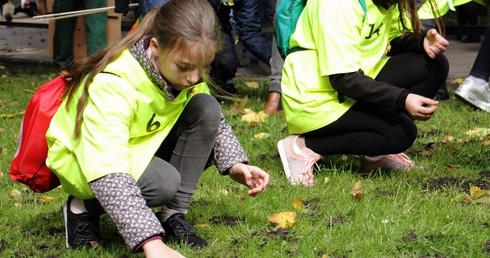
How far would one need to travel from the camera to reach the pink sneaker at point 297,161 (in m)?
4.27

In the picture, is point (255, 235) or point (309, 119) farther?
point (309, 119)

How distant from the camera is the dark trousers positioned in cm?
430

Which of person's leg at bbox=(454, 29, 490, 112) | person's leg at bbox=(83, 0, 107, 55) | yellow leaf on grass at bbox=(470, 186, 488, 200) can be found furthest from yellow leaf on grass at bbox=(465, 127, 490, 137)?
person's leg at bbox=(83, 0, 107, 55)

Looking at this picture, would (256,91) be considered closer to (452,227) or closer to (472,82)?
(472,82)

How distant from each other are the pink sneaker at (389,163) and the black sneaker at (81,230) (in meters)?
1.68

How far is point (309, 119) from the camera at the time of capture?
14.1 feet

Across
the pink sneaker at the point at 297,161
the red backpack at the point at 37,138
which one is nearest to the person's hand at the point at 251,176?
the red backpack at the point at 37,138

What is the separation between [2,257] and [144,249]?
766mm

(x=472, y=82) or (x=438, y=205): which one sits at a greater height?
(x=438, y=205)

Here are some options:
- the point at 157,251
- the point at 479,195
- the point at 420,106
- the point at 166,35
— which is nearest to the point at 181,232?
the point at 157,251

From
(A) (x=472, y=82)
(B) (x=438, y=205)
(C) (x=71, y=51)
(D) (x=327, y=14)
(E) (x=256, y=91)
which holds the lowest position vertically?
(C) (x=71, y=51)

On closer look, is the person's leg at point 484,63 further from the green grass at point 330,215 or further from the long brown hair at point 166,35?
the long brown hair at point 166,35

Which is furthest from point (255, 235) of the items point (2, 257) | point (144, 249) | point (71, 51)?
point (71, 51)

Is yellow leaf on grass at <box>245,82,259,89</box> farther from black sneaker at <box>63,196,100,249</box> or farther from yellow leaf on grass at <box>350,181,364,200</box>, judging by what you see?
black sneaker at <box>63,196,100,249</box>
